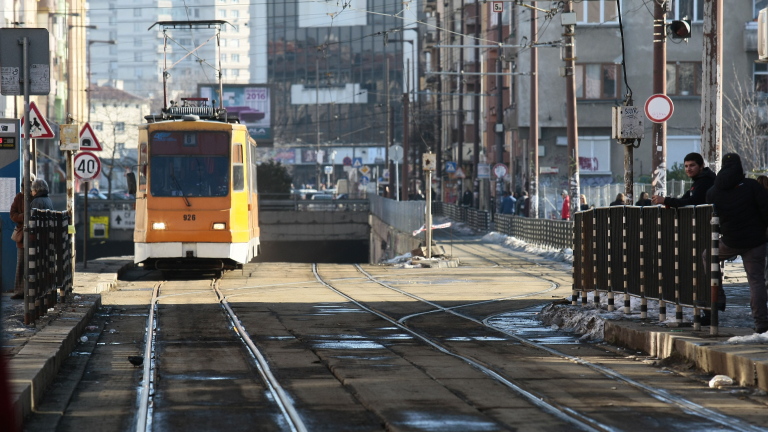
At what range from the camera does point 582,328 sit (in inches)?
468

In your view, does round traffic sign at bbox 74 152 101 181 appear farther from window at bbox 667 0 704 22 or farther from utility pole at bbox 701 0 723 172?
window at bbox 667 0 704 22

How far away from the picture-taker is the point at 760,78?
1770 inches

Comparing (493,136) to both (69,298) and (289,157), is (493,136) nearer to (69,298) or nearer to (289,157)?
(69,298)

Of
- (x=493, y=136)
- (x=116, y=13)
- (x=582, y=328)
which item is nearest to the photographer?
(x=582, y=328)

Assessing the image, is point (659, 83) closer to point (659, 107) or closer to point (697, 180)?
point (659, 107)

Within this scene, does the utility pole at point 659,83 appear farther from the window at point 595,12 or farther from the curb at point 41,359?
the window at point 595,12

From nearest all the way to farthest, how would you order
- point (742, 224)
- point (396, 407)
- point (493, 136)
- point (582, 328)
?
point (396, 407) → point (742, 224) → point (582, 328) → point (493, 136)

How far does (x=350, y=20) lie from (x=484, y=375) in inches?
4934

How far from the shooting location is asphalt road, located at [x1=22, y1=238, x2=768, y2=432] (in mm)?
6555

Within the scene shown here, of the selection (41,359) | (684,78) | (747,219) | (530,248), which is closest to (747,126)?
(684,78)

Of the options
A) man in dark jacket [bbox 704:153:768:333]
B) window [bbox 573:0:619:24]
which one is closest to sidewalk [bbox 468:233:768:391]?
man in dark jacket [bbox 704:153:768:333]

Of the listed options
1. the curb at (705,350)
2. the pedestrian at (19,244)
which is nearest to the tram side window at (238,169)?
the pedestrian at (19,244)

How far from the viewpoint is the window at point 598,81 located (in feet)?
153

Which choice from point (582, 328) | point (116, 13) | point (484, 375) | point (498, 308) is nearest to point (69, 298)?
point (498, 308)
